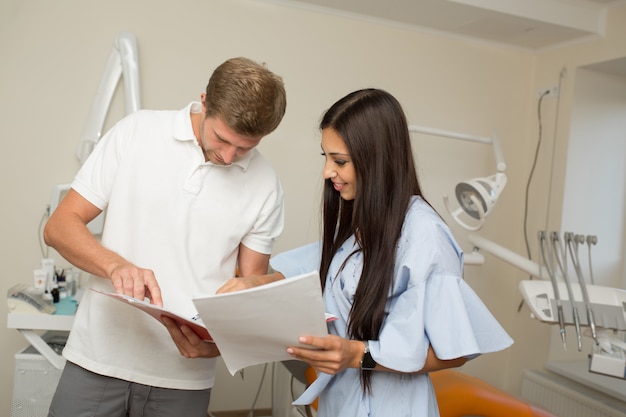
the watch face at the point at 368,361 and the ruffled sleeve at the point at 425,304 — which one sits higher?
the ruffled sleeve at the point at 425,304

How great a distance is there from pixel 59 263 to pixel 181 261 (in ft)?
5.62

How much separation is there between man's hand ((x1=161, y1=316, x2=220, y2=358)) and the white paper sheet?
0.12 metres

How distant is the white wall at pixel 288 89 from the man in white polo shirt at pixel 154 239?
1575mm

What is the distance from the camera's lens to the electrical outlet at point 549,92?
3.44m

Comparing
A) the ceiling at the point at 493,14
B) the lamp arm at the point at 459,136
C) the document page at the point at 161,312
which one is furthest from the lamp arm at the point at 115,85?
the document page at the point at 161,312

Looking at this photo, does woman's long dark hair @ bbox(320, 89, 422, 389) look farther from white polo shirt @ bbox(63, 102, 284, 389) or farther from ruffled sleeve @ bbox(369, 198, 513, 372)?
white polo shirt @ bbox(63, 102, 284, 389)

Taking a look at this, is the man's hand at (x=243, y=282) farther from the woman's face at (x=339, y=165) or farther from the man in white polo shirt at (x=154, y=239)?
the woman's face at (x=339, y=165)

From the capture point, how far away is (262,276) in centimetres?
140

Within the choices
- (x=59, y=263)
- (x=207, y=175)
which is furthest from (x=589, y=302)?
(x=59, y=263)

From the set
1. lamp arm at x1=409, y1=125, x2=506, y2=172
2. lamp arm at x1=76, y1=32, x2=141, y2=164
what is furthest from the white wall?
lamp arm at x1=409, y1=125, x2=506, y2=172

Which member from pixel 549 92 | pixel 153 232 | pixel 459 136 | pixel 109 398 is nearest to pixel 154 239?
pixel 153 232

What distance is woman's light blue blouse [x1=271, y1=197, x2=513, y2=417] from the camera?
3.84ft

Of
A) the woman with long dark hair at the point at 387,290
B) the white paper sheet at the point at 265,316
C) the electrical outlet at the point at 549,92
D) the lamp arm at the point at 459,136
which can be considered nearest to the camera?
the white paper sheet at the point at 265,316

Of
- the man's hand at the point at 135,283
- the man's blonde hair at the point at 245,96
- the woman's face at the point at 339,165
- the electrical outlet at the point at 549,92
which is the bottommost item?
the man's hand at the point at 135,283
